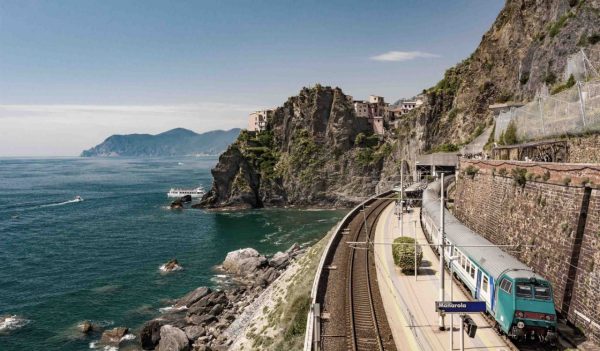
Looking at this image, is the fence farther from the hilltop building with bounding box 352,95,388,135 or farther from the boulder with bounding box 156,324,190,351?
the hilltop building with bounding box 352,95,388,135

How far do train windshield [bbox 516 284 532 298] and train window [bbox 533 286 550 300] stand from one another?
0.25 meters

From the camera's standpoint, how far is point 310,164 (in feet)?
354

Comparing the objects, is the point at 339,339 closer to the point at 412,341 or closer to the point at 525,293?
the point at 412,341

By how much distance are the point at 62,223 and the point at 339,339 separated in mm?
82999

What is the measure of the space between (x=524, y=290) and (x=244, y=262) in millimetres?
41512

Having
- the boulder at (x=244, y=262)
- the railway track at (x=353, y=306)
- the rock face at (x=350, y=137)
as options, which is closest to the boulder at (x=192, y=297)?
the boulder at (x=244, y=262)

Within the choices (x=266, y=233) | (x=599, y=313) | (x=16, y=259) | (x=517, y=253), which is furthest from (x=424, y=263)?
(x=16, y=259)

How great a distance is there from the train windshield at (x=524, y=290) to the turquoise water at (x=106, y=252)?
3404cm

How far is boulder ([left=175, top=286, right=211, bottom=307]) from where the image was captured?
42759 millimetres

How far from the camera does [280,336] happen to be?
24078 mm

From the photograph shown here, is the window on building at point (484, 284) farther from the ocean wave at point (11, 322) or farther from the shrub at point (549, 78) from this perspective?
the shrub at point (549, 78)

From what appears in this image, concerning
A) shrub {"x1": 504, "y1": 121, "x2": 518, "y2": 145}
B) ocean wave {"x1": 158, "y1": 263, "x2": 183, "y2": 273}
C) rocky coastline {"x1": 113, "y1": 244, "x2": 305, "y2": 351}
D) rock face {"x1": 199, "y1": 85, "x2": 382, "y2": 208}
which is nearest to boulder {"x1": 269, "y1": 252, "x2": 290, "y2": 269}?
rocky coastline {"x1": 113, "y1": 244, "x2": 305, "y2": 351}

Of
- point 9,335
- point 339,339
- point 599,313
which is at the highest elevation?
point 599,313

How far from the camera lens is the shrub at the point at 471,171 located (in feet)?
119
